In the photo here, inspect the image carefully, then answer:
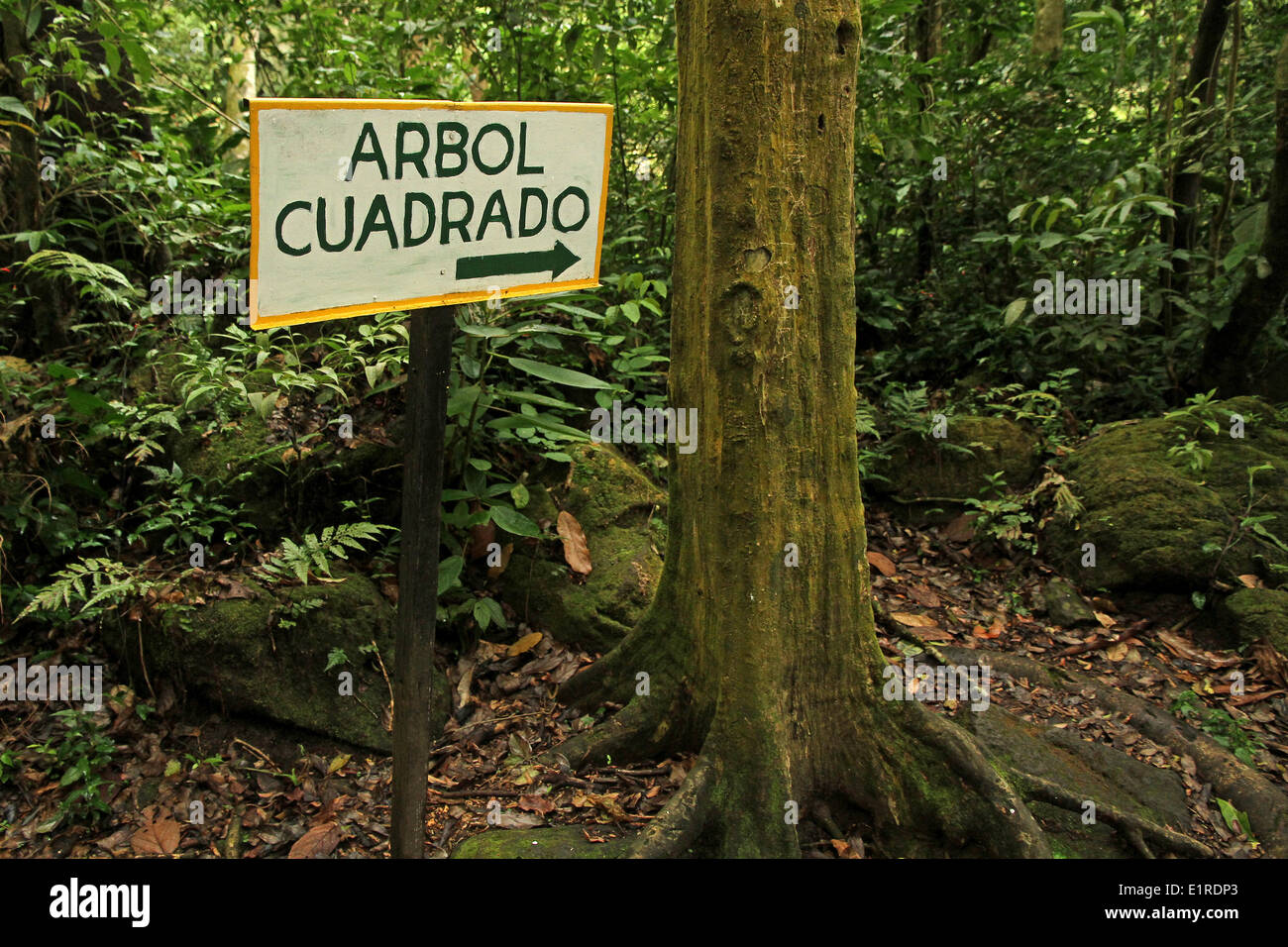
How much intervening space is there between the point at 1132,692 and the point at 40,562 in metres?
4.66

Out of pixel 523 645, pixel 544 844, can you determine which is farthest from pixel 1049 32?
pixel 544 844

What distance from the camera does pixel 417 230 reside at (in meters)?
1.72

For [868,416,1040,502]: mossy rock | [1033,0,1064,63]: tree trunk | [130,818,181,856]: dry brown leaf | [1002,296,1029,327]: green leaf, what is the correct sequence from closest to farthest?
1. [130,818,181,856]: dry brown leaf
2. [868,416,1040,502]: mossy rock
3. [1002,296,1029,327]: green leaf
4. [1033,0,1064,63]: tree trunk

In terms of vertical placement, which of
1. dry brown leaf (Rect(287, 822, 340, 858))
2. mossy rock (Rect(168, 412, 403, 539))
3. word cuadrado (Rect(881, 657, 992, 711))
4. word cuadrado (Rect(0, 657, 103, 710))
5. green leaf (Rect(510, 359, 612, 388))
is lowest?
dry brown leaf (Rect(287, 822, 340, 858))

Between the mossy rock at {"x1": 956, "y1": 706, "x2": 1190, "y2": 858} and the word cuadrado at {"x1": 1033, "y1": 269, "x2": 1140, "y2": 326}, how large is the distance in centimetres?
339

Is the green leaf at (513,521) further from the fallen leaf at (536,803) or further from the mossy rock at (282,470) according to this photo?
the fallen leaf at (536,803)

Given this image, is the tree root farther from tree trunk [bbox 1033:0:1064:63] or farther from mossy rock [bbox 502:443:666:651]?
tree trunk [bbox 1033:0:1064:63]

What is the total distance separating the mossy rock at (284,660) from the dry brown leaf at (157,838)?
47cm

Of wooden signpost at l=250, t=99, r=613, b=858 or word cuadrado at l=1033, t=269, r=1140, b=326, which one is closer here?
wooden signpost at l=250, t=99, r=613, b=858

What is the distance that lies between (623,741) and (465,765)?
0.60 metres

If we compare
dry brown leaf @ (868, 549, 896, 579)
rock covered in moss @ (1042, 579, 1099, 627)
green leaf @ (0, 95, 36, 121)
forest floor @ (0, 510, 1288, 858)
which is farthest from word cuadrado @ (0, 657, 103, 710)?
rock covered in moss @ (1042, 579, 1099, 627)

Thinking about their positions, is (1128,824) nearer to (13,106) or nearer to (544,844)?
(544,844)

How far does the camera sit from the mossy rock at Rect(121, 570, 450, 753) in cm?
312

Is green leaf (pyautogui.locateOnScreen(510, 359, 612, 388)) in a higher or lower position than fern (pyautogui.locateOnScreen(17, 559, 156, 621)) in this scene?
higher
